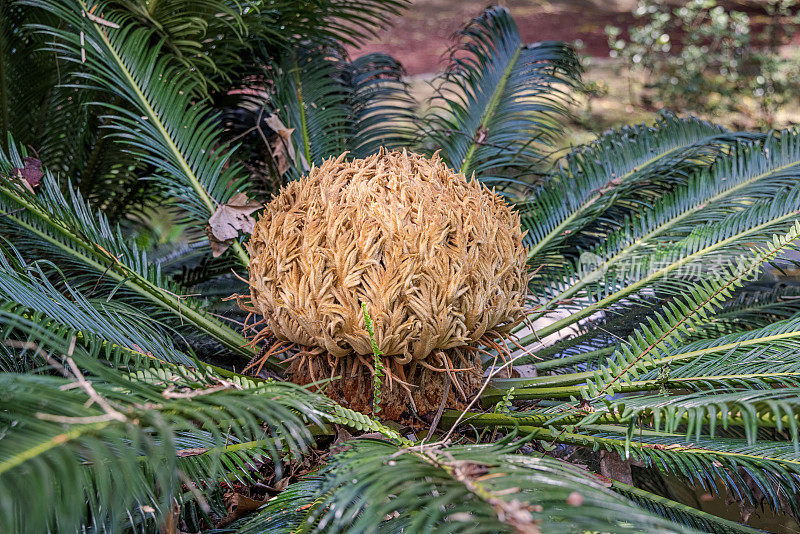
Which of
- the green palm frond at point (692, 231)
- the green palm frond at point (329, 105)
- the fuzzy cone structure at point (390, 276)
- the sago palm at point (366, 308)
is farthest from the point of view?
the green palm frond at point (329, 105)

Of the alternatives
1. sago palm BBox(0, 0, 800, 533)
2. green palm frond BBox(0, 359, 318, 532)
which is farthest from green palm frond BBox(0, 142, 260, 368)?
green palm frond BBox(0, 359, 318, 532)

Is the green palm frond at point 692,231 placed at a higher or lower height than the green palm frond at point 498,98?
lower

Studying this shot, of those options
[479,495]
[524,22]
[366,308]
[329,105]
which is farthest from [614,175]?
[524,22]

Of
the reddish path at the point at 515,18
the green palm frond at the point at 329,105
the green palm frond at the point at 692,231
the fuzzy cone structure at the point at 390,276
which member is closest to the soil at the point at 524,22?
the reddish path at the point at 515,18

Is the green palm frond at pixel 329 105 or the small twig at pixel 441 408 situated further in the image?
the green palm frond at pixel 329 105

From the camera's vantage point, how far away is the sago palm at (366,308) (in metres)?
0.67

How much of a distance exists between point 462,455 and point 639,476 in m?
0.81

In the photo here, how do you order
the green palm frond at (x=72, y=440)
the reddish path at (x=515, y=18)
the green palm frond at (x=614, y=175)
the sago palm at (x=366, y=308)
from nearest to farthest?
1. the green palm frond at (x=72, y=440)
2. the sago palm at (x=366, y=308)
3. the green palm frond at (x=614, y=175)
4. the reddish path at (x=515, y=18)

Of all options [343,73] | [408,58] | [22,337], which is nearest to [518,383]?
[22,337]

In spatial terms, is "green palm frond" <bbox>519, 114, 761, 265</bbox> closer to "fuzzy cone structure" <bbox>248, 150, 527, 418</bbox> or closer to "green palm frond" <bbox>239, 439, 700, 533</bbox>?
"fuzzy cone structure" <bbox>248, 150, 527, 418</bbox>

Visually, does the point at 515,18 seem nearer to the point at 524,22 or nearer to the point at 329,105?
the point at 524,22

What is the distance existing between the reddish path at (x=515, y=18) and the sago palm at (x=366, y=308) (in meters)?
4.92

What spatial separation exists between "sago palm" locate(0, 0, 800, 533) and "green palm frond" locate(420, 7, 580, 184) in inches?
0.4

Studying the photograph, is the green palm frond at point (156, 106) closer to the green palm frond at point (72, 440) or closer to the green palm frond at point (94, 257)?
the green palm frond at point (94, 257)
